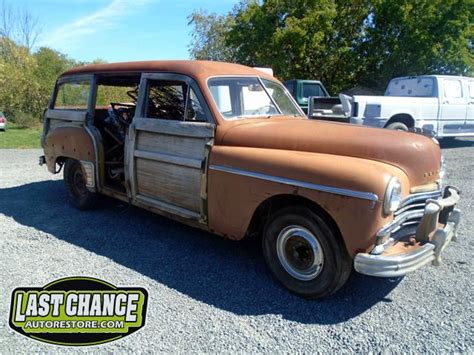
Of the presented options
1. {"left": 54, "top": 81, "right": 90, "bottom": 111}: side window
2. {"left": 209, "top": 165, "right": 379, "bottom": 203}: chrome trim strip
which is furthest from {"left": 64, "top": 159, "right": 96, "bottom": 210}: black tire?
{"left": 209, "top": 165, "right": 379, "bottom": 203}: chrome trim strip

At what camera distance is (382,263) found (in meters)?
2.87

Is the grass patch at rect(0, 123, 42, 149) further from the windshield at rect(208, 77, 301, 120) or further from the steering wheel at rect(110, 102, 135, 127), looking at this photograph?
the windshield at rect(208, 77, 301, 120)

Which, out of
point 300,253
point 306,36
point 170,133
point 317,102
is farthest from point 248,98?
point 306,36

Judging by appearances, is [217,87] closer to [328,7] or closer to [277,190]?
[277,190]

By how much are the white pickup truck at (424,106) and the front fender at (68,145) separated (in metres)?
6.42

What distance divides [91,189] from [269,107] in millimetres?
2660

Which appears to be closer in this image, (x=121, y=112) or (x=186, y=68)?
(x=186, y=68)

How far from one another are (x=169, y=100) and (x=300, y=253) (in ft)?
8.36

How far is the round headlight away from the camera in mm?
2875

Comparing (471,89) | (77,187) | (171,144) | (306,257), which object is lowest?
(306,257)

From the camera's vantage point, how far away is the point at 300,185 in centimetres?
320

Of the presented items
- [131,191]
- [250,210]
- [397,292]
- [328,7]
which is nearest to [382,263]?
[397,292]

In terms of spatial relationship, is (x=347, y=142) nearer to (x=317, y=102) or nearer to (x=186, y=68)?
(x=186, y=68)

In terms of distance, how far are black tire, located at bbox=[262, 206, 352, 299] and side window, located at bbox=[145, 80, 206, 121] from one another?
1506 mm
